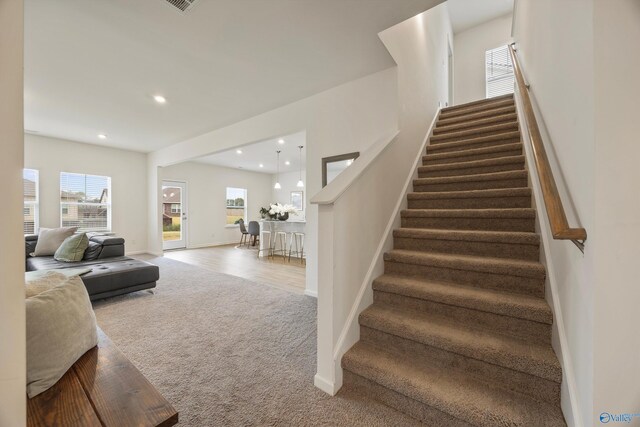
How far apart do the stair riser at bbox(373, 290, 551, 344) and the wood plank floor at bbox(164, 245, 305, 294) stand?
6.37ft

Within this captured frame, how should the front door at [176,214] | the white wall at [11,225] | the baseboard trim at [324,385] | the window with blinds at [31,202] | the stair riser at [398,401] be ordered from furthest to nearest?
the front door at [176,214]
the window with blinds at [31,202]
the baseboard trim at [324,385]
the stair riser at [398,401]
the white wall at [11,225]

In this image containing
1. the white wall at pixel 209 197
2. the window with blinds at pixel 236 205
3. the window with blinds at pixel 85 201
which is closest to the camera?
the window with blinds at pixel 85 201

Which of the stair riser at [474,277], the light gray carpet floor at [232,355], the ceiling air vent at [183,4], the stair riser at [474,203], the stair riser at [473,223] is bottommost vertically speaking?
the light gray carpet floor at [232,355]

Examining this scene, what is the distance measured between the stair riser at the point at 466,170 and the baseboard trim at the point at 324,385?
2447mm

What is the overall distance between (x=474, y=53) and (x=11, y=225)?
7.76 metres

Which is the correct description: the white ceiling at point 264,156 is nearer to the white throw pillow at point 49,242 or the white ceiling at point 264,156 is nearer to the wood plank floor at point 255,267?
the wood plank floor at point 255,267

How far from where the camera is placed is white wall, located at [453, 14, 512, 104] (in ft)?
18.2

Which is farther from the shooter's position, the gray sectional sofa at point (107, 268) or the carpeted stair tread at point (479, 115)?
the carpeted stair tread at point (479, 115)

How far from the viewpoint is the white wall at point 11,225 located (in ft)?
1.78

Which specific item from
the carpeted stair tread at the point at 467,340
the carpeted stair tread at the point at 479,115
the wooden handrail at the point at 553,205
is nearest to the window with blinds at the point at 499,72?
the carpeted stair tread at the point at 479,115

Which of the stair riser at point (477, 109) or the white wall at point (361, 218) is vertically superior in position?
the stair riser at point (477, 109)

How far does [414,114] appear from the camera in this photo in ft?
10.5

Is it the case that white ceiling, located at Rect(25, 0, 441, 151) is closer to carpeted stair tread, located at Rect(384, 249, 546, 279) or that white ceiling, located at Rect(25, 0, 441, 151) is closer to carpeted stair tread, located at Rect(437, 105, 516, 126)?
carpeted stair tread, located at Rect(437, 105, 516, 126)

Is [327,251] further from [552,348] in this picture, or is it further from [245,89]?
[245,89]
